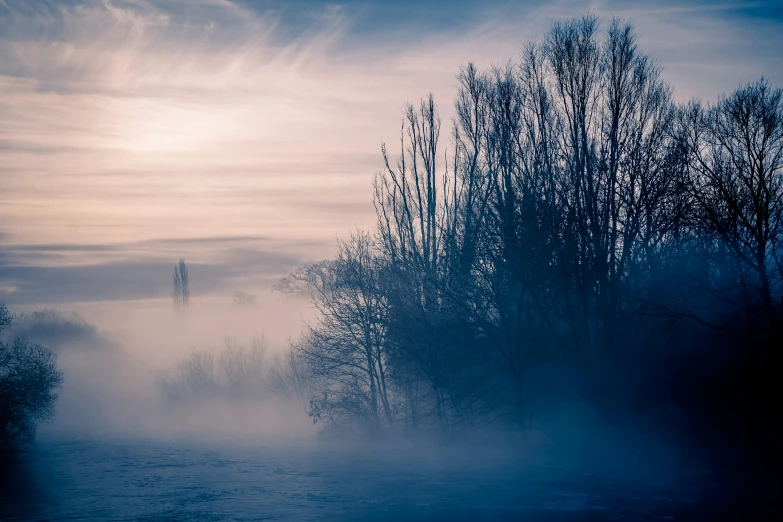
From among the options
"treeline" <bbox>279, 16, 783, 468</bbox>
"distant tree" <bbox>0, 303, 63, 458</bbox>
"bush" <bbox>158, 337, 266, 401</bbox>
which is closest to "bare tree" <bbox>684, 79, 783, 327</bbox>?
"treeline" <bbox>279, 16, 783, 468</bbox>

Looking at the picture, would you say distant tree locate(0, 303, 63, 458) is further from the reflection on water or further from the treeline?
the treeline

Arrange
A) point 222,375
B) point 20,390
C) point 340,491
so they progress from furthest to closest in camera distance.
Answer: point 222,375, point 20,390, point 340,491

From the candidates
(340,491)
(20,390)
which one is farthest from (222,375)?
(340,491)

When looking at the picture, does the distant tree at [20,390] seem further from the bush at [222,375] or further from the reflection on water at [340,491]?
the bush at [222,375]

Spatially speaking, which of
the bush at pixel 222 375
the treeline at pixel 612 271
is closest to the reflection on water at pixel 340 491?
the treeline at pixel 612 271

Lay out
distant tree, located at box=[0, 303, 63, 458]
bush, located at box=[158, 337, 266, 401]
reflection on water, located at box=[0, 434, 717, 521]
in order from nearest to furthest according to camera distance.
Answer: reflection on water, located at box=[0, 434, 717, 521] < distant tree, located at box=[0, 303, 63, 458] < bush, located at box=[158, 337, 266, 401]

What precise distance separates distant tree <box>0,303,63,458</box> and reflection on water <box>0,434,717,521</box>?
6.68 meters

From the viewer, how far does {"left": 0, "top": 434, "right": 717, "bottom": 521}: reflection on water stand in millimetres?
21766

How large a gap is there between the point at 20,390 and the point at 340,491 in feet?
97.2

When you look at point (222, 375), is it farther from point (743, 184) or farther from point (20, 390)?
point (743, 184)

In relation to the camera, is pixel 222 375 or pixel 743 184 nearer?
pixel 743 184

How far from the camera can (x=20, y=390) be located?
48094 millimetres

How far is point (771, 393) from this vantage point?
82.5 ft

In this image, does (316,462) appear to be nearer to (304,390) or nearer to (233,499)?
(233,499)
